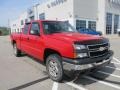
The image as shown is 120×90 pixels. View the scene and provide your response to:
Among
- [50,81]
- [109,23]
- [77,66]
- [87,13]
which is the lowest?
[50,81]

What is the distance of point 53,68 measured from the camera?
238 inches

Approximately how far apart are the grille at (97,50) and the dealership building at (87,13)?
34.6 meters

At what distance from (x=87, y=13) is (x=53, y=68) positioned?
4108 cm

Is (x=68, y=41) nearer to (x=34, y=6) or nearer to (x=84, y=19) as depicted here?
(x=84, y=19)

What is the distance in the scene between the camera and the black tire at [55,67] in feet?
18.7

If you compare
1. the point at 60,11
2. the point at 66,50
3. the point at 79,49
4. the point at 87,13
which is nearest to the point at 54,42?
the point at 66,50

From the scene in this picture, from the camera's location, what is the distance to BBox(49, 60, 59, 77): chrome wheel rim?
19.4 feet

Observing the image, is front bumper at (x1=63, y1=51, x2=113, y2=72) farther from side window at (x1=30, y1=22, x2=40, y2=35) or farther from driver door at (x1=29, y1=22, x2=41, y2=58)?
side window at (x1=30, y1=22, x2=40, y2=35)

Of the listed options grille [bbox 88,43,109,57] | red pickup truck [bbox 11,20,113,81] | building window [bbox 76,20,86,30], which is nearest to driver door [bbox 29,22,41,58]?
red pickup truck [bbox 11,20,113,81]

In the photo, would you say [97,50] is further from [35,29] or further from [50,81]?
[35,29]

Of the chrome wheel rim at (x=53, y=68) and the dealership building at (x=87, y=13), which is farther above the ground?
the dealership building at (x=87, y=13)

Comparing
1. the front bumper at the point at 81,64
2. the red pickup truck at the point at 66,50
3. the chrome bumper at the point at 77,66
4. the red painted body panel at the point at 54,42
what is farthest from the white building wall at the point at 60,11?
the chrome bumper at the point at 77,66

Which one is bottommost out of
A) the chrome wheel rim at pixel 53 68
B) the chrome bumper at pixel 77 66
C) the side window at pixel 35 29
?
the chrome wheel rim at pixel 53 68

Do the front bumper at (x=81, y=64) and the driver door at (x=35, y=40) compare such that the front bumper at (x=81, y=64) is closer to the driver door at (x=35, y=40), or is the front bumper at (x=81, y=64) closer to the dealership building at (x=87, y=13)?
the driver door at (x=35, y=40)
